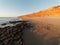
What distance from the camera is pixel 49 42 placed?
7.40 metres

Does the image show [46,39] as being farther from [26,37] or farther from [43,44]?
[26,37]

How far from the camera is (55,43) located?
7191 mm

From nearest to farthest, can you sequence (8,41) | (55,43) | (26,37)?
(55,43)
(8,41)
(26,37)

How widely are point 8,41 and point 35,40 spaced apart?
158cm

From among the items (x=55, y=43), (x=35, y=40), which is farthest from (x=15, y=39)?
(x=55, y=43)

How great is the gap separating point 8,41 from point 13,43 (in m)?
0.39

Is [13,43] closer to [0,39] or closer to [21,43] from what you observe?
[21,43]

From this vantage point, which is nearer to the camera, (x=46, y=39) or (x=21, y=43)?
(x=21, y=43)

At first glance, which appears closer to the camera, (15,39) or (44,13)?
(15,39)

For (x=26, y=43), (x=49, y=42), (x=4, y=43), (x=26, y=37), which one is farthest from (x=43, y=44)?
(x=4, y=43)

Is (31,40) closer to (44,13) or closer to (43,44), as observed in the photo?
(43,44)

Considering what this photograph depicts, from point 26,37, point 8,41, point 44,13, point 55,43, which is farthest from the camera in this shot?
point 44,13

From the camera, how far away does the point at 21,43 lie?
7328 millimetres

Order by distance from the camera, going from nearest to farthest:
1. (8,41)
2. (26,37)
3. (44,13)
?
1. (8,41)
2. (26,37)
3. (44,13)
